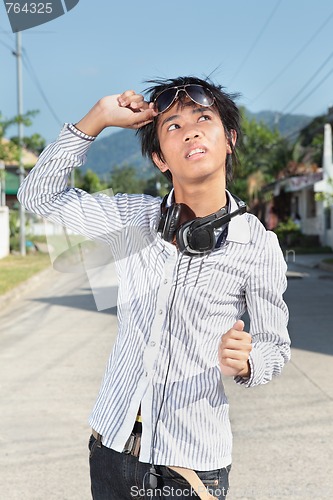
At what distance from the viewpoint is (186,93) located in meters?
1.98

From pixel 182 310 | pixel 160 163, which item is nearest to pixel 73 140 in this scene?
pixel 160 163

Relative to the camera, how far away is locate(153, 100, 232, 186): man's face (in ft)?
6.28

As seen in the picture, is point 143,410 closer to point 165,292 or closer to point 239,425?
point 165,292

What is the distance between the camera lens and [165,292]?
1.92 metres

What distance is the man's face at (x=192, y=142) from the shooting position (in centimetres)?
191

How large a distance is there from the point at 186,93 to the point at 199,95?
34 millimetres

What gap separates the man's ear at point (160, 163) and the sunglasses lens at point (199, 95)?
234 mm

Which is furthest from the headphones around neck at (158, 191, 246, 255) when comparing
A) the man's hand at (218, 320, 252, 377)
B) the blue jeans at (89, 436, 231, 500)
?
the blue jeans at (89, 436, 231, 500)

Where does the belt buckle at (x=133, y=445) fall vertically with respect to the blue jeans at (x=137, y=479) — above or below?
above

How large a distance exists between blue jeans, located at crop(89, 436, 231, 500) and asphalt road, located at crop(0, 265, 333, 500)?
7.97 ft

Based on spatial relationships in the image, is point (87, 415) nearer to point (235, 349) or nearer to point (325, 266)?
point (235, 349)

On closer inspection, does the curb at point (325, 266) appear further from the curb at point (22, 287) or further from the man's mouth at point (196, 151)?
the man's mouth at point (196, 151)

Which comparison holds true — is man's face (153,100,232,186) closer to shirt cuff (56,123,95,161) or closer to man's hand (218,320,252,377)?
shirt cuff (56,123,95,161)

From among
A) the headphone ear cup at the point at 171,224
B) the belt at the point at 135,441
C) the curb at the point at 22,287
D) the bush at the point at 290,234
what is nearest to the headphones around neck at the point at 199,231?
the headphone ear cup at the point at 171,224
